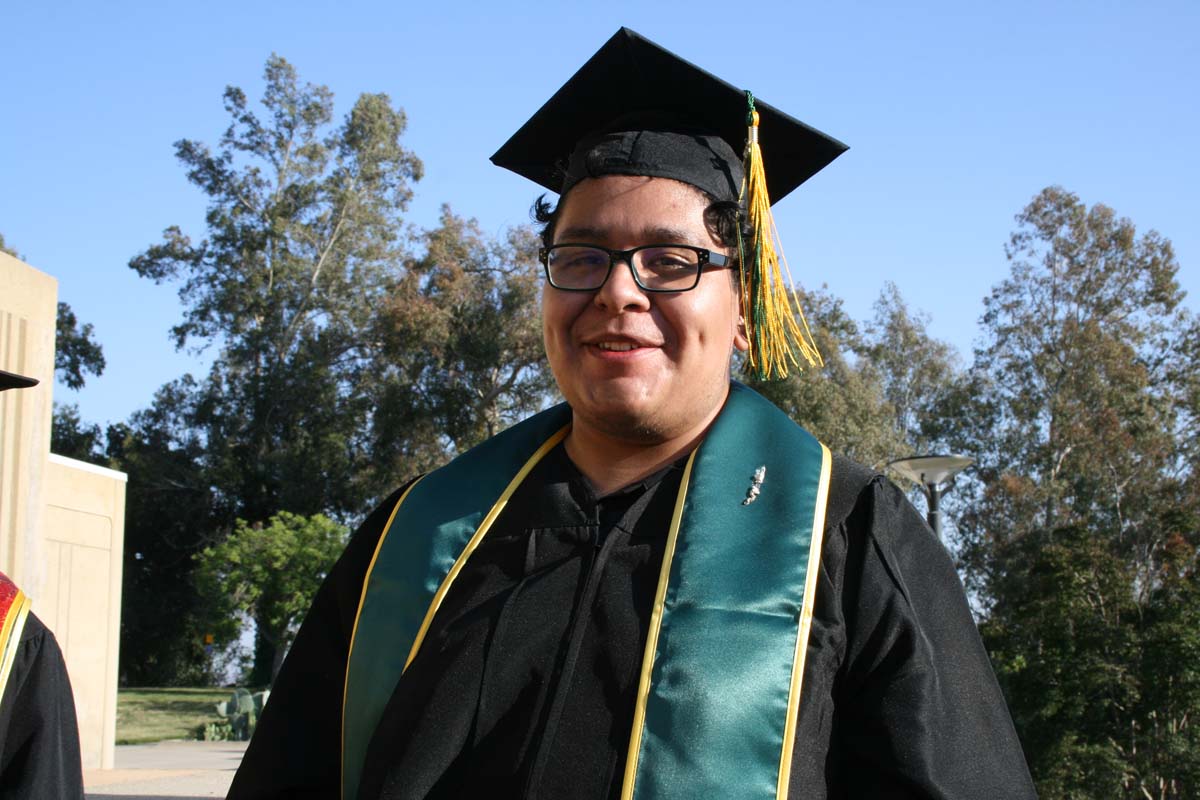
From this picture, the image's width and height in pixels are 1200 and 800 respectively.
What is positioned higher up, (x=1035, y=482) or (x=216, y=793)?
(x=1035, y=482)

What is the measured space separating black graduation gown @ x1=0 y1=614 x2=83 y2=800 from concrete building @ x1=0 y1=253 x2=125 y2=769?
9.37 metres

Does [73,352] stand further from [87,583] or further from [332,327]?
[87,583]

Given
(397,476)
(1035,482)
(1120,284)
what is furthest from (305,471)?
(1120,284)

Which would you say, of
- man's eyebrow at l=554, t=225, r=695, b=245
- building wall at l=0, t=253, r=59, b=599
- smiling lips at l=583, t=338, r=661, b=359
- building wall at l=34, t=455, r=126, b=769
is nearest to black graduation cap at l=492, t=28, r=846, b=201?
man's eyebrow at l=554, t=225, r=695, b=245

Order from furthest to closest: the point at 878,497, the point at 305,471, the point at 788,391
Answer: the point at 305,471
the point at 788,391
the point at 878,497

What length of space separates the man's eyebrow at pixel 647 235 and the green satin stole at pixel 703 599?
0.32 meters

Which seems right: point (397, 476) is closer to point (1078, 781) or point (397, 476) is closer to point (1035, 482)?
point (1035, 482)

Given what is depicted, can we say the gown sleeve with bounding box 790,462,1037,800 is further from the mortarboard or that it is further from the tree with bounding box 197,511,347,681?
the tree with bounding box 197,511,347,681

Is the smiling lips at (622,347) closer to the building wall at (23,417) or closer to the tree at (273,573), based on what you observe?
the building wall at (23,417)

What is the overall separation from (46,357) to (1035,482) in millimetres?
22581

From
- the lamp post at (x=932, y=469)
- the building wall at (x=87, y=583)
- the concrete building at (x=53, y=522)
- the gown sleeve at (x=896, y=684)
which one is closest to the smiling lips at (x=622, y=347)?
the gown sleeve at (x=896, y=684)

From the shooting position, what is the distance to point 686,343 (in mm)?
2004

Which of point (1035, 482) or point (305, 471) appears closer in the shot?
point (1035, 482)

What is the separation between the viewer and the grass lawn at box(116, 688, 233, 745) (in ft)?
72.2
